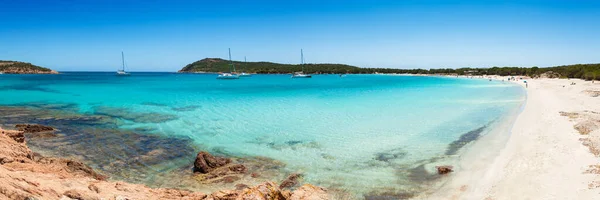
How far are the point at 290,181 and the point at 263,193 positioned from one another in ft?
13.8

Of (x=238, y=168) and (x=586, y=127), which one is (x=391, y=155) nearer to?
(x=238, y=168)

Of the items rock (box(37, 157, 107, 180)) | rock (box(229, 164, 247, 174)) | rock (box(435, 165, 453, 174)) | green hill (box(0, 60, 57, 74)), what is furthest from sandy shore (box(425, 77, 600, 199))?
green hill (box(0, 60, 57, 74))

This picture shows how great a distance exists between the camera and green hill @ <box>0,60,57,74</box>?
17012cm

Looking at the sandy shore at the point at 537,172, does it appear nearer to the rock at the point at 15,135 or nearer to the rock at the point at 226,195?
the rock at the point at 226,195

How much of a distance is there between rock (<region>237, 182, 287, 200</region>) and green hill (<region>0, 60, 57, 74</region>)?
8460 inches

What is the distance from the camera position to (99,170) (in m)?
11.0

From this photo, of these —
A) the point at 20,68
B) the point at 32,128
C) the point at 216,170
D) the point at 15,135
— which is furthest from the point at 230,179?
the point at 20,68

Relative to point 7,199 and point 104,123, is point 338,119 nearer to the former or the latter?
point 104,123

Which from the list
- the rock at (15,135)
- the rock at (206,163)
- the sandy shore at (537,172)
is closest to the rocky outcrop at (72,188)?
the rock at (15,135)

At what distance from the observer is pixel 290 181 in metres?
10.1

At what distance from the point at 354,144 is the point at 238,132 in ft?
21.0

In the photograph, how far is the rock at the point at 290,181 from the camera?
973 centimetres

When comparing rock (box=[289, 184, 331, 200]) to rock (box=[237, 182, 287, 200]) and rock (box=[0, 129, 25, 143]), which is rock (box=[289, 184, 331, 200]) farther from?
rock (box=[0, 129, 25, 143])

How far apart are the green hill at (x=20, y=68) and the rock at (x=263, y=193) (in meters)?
215
